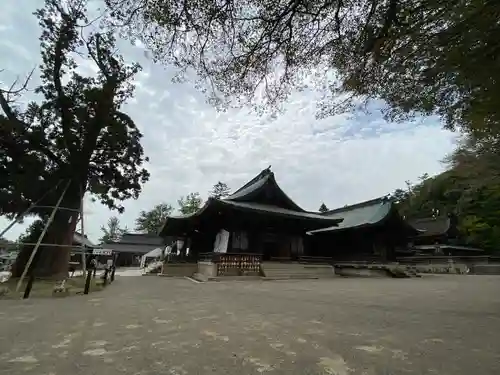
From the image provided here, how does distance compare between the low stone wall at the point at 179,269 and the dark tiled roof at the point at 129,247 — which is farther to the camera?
the dark tiled roof at the point at 129,247

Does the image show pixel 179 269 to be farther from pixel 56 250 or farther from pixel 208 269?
pixel 56 250

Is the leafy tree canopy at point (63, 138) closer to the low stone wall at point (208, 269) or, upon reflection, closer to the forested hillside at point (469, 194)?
the low stone wall at point (208, 269)

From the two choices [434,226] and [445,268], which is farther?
[434,226]

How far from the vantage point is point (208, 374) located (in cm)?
272

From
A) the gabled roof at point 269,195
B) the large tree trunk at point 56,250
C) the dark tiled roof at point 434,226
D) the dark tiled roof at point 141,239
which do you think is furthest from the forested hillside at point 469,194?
the dark tiled roof at point 141,239

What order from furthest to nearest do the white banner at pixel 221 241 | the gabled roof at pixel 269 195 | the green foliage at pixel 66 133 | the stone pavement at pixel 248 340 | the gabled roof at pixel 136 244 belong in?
the gabled roof at pixel 136 244, the gabled roof at pixel 269 195, the white banner at pixel 221 241, the green foliage at pixel 66 133, the stone pavement at pixel 248 340

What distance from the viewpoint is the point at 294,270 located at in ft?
56.6

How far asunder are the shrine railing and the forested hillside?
10.7m

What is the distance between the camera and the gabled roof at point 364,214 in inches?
908

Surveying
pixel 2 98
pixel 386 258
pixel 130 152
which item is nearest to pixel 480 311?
pixel 130 152

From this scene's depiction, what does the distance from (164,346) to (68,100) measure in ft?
39.3

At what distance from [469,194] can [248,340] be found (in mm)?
32729

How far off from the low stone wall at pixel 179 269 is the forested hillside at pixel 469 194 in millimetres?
16051

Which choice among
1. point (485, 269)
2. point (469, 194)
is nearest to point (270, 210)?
point (485, 269)
